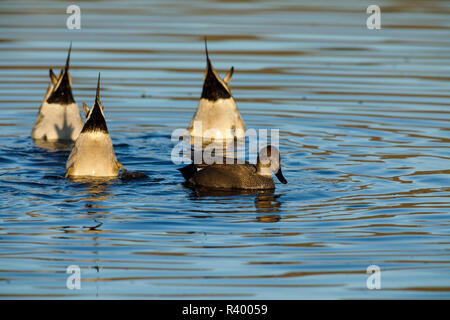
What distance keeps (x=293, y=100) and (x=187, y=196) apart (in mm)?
5443

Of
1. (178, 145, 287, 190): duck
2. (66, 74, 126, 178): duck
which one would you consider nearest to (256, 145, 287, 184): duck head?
(178, 145, 287, 190): duck

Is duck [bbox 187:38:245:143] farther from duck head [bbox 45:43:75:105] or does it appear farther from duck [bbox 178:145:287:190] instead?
duck [bbox 178:145:287:190]

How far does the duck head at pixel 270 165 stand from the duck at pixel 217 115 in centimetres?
293

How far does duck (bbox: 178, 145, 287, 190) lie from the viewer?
29.6 ft

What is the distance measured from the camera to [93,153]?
9102 millimetres

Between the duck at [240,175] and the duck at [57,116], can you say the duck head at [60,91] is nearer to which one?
the duck at [57,116]

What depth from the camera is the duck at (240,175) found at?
9008mm


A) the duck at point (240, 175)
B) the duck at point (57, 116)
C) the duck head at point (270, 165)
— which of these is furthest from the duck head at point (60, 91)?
the duck head at point (270, 165)

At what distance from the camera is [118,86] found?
1436cm

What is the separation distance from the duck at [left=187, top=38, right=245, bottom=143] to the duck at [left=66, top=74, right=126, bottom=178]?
9.73ft

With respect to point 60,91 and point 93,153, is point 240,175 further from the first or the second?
point 60,91

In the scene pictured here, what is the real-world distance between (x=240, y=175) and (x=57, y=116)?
347 centimetres

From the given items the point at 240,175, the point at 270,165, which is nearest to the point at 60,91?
the point at 240,175

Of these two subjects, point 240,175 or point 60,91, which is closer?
point 240,175
